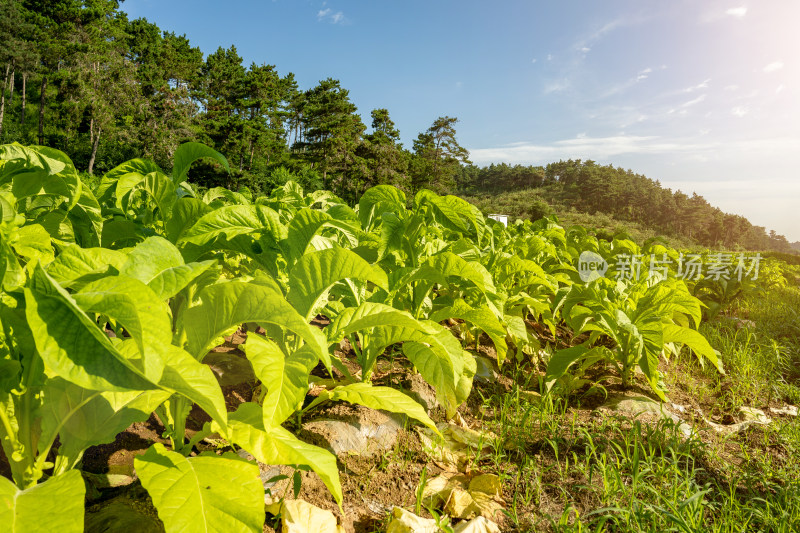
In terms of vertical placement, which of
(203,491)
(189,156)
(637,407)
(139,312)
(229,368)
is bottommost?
(637,407)

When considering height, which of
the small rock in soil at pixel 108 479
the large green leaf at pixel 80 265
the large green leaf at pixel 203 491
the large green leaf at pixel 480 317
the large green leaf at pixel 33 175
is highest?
the large green leaf at pixel 33 175

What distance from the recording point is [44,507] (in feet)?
2.52

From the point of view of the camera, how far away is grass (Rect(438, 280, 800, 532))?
148 centimetres

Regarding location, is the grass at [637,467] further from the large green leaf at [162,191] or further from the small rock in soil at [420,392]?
the large green leaf at [162,191]

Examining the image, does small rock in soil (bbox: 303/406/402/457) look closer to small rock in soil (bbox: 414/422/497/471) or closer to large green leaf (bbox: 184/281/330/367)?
small rock in soil (bbox: 414/422/497/471)

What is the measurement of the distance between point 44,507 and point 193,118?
33815mm

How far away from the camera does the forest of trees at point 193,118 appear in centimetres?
2727

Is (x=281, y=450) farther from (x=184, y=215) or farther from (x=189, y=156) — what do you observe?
(x=189, y=156)

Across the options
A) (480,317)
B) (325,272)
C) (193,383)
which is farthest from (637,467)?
(193,383)

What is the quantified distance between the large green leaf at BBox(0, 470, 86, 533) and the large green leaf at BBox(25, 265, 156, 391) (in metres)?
0.23

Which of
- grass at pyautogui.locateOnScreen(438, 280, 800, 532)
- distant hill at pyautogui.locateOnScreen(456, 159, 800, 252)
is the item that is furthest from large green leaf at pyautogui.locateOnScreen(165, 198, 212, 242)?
distant hill at pyautogui.locateOnScreen(456, 159, 800, 252)

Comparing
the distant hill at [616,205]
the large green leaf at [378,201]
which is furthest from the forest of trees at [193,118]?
the large green leaf at [378,201]

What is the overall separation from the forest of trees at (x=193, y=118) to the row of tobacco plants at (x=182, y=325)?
21153mm

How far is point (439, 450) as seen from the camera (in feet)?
5.78
